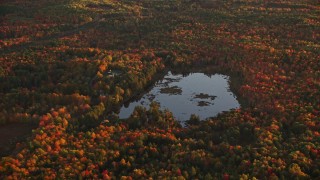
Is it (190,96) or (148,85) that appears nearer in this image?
(190,96)

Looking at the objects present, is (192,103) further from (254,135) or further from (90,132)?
(90,132)

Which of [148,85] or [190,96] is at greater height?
[148,85]

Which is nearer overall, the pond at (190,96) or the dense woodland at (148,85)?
the dense woodland at (148,85)

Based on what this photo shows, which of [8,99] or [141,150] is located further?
[8,99]

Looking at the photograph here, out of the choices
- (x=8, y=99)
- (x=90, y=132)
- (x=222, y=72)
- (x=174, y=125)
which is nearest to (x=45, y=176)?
Result: (x=90, y=132)
